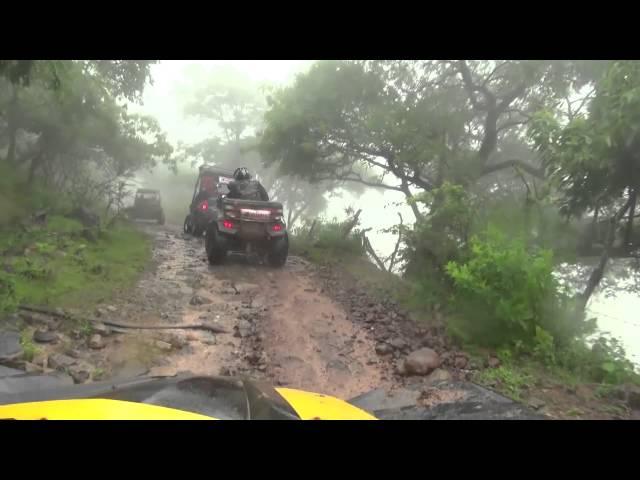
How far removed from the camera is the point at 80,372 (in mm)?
4668

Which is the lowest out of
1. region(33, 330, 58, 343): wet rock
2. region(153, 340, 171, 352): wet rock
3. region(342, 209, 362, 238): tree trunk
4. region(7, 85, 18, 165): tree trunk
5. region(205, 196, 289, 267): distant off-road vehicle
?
region(33, 330, 58, 343): wet rock

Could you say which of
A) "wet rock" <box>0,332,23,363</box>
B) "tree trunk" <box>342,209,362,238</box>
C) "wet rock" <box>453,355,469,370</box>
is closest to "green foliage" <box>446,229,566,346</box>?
"wet rock" <box>453,355,469,370</box>

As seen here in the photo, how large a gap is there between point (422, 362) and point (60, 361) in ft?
13.5

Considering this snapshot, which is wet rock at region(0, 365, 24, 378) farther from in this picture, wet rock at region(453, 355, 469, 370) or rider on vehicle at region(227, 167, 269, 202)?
rider on vehicle at region(227, 167, 269, 202)

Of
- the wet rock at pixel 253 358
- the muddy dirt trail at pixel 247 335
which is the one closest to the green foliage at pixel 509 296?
the muddy dirt trail at pixel 247 335

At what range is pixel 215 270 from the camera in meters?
10.0

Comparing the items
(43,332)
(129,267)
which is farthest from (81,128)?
(43,332)

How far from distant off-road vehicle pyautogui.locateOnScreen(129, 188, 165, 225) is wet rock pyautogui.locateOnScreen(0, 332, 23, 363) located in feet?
58.2

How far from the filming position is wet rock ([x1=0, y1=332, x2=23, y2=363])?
4.64m

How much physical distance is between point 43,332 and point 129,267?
387cm

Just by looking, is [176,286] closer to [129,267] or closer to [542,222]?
[129,267]

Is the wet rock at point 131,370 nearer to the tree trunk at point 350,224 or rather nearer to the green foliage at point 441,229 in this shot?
the green foliage at point 441,229

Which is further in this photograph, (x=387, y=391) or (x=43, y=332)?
(x=43, y=332)

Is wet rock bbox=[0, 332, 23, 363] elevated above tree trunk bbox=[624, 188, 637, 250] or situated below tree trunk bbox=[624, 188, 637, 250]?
below
